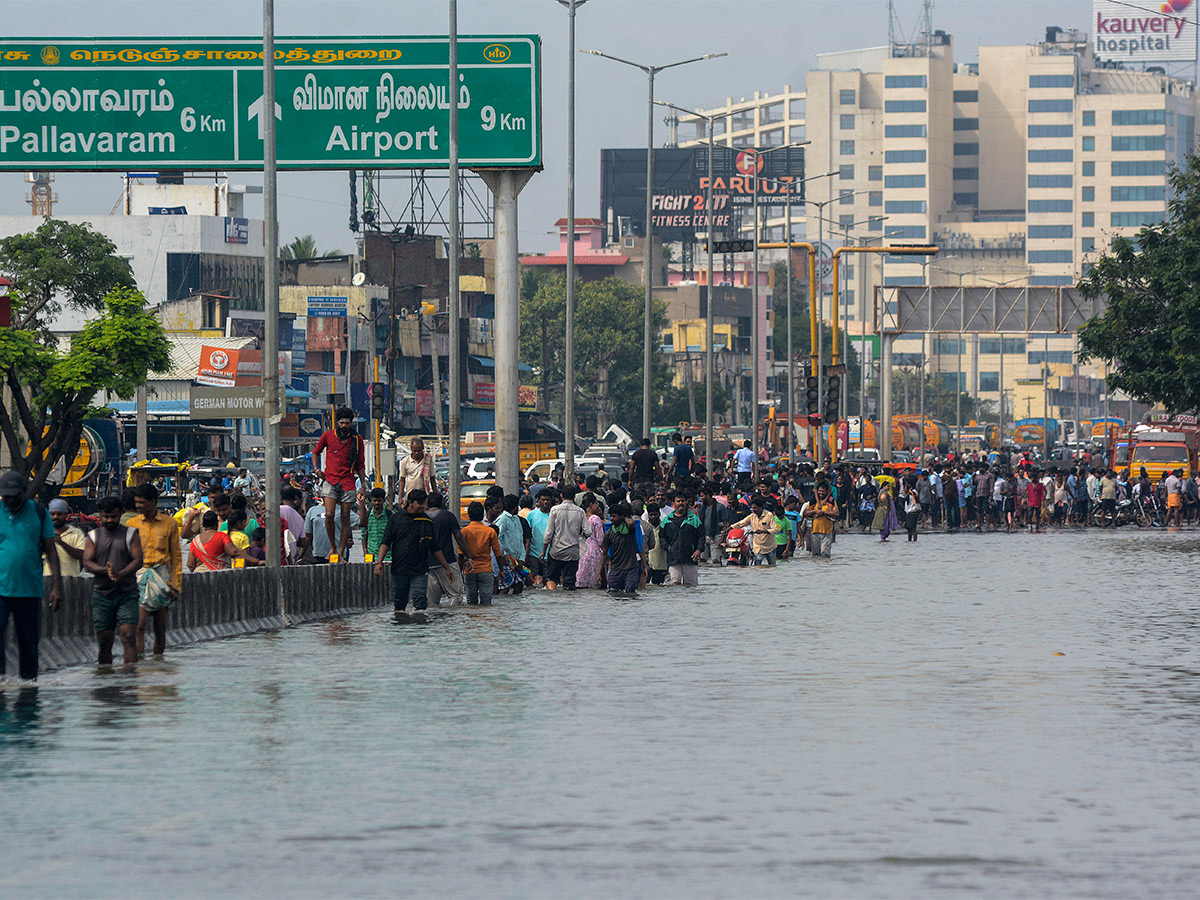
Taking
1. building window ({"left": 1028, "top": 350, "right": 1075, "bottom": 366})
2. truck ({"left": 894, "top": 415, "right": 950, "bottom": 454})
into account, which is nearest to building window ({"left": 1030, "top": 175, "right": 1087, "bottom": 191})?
building window ({"left": 1028, "top": 350, "right": 1075, "bottom": 366})

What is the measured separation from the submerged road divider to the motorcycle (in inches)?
422

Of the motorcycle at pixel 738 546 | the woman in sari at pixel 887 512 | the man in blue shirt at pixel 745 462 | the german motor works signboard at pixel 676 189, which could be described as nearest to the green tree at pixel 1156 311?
the woman in sari at pixel 887 512

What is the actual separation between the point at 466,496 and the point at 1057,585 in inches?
672

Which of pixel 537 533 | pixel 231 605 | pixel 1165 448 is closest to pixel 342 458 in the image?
pixel 231 605

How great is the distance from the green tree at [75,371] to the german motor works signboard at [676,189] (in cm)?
9884

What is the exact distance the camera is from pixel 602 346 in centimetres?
11000

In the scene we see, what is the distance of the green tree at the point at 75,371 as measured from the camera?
50312 millimetres

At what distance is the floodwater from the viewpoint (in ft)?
25.6

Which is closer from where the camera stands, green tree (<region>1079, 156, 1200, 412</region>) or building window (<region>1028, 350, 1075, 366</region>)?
green tree (<region>1079, 156, 1200, 412</region>)

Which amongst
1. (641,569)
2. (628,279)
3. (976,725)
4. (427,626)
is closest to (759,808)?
(976,725)

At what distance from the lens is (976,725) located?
12.2m

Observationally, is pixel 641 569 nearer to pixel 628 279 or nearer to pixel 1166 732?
pixel 1166 732

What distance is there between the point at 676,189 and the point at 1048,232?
58.2 meters

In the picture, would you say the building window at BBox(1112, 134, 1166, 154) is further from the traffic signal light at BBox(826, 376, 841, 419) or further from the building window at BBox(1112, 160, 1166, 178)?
the traffic signal light at BBox(826, 376, 841, 419)
